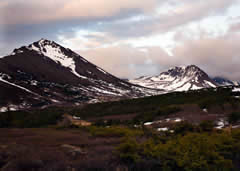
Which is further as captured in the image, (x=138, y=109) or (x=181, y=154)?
(x=138, y=109)

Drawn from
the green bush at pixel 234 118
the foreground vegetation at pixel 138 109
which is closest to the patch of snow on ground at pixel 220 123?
the green bush at pixel 234 118

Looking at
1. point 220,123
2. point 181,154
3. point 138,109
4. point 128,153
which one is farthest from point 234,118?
point 138,109

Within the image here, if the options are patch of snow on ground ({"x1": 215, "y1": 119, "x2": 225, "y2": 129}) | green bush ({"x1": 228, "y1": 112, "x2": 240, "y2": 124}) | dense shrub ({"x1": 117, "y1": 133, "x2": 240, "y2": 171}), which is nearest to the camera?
dense shrub ({"x1": 117, "y1": 133, "x2": 240, "y2": 171})

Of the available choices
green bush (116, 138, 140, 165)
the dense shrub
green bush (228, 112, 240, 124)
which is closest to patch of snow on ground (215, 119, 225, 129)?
green bush (228, 112, 240, 124)

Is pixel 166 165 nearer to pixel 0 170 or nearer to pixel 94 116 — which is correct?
pixel 0 170

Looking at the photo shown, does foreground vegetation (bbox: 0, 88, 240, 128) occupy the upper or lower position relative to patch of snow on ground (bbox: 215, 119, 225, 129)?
upper

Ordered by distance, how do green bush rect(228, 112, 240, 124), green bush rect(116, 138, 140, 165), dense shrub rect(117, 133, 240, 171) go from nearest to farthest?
green bush rect(116, 138, 140, 165) → dense shrub rect(117, 133, 240, 171) → green bush rect(228, 112, 240, 124)

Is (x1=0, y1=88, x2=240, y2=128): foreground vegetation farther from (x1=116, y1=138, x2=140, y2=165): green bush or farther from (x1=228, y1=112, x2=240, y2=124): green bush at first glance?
(x1=116, y1=138, x2=140, y2=165): green bush

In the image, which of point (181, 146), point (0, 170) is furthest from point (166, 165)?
point (0, 170)

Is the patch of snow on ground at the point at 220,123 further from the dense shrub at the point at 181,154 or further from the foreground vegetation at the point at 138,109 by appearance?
the dense shrub at the point at 181,154

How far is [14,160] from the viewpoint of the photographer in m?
22.5

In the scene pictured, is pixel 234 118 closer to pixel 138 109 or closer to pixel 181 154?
pixel 181 154

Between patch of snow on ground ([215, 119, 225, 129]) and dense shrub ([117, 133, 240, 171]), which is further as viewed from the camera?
patch of snow on ground ([215, 119, 225, 129])

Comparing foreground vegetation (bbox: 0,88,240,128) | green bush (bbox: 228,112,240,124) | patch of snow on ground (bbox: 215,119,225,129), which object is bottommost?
patch of snow on ground (bbox: 215,119,225,129)
